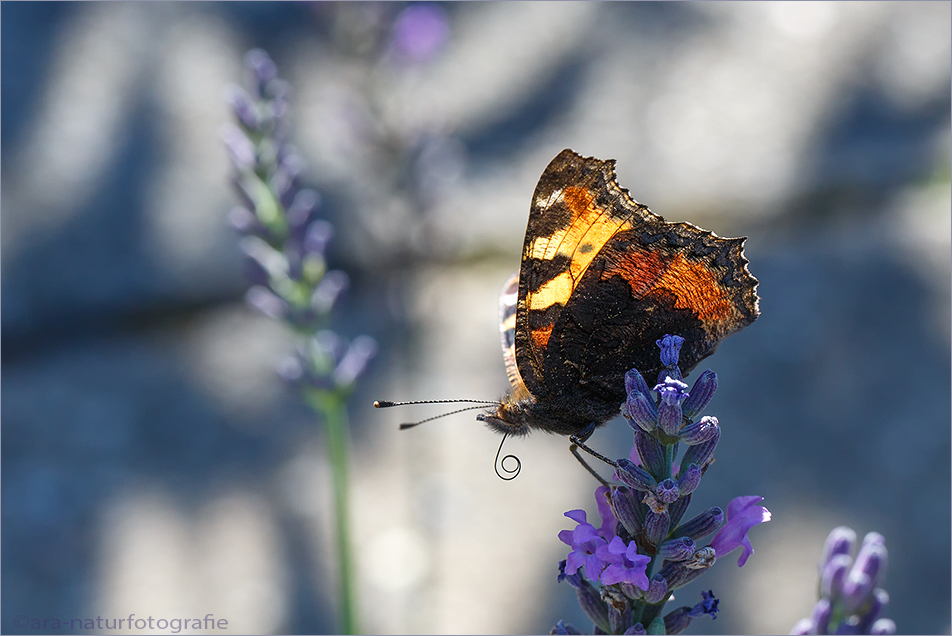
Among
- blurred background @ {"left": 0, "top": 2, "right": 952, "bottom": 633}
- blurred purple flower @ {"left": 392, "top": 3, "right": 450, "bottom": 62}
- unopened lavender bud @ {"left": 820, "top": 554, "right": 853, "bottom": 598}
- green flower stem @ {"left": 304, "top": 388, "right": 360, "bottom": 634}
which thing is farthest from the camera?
blurred purple flower @ {"left": 392, "top": 3, "right": 450, "bottom": 62}

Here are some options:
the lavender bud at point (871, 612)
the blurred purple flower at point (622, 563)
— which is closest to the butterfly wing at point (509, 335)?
the blurred purple flower at point (622, 563)

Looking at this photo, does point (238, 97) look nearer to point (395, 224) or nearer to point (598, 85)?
point (395, 224)

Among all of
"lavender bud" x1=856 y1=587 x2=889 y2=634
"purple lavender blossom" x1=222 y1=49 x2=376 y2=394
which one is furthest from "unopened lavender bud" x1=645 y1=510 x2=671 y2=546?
"purple lavender blossom" x1=222 y1=49 x2=376 y2=394

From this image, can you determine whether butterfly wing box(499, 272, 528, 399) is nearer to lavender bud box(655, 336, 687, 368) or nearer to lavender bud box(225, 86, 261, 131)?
lavender bud box(655, 336, 687, 368)

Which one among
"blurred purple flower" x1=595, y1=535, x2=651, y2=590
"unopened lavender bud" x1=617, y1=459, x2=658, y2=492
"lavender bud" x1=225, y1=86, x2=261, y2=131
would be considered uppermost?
"lavender bud" x1=225, y1=86, x2=261, y2=131

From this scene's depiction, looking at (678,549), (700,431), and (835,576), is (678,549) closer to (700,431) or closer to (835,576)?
(700,431)

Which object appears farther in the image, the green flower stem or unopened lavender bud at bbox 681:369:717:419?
the green flower stem

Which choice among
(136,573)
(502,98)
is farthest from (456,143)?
(136,573)
